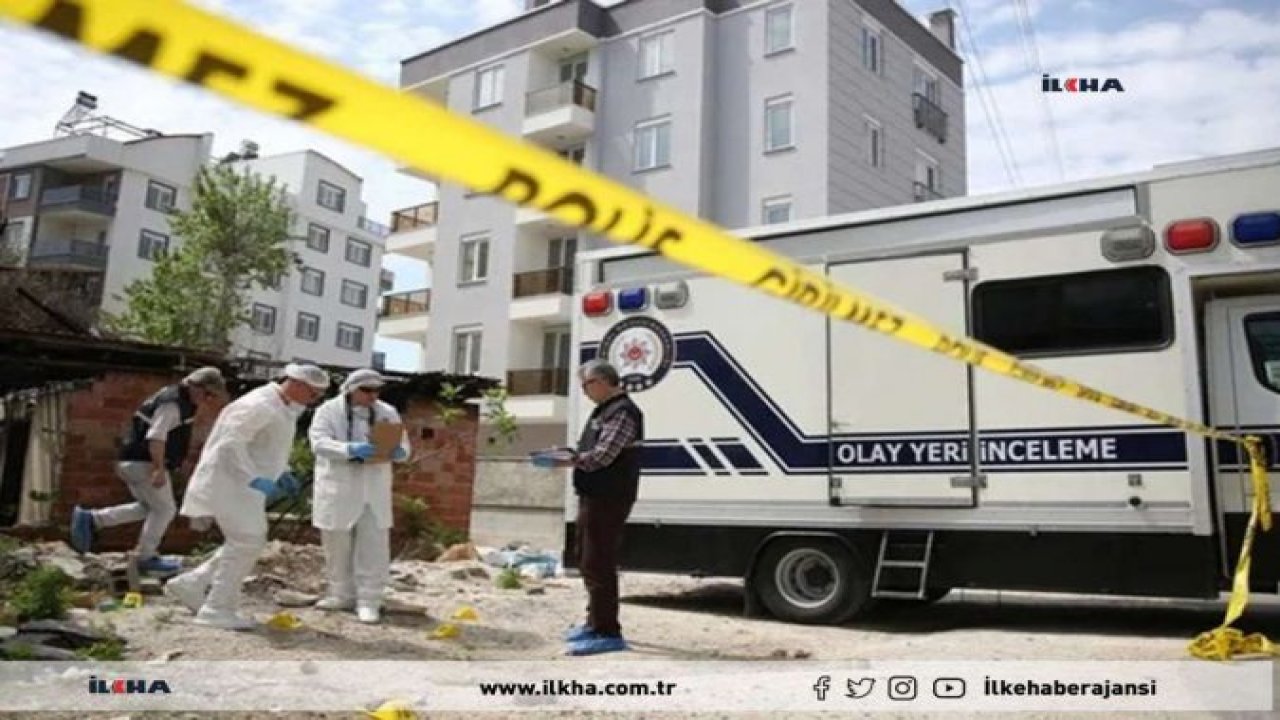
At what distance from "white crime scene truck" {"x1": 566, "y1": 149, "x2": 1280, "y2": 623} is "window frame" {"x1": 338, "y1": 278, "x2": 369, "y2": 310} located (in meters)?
47.1

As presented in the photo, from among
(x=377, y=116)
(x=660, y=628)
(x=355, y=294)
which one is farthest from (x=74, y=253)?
(x=377, y=116)

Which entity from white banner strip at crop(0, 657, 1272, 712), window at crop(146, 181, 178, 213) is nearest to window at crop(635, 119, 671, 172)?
white banner strip at crop(0, 657, 1272, 712)

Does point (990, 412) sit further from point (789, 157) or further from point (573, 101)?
point (573, 101)

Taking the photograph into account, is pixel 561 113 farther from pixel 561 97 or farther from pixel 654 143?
pixel 654 143

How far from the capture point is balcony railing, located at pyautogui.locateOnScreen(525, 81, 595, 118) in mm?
26328

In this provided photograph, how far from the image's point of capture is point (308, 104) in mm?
1485

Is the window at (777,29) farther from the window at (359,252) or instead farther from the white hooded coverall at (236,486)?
the window at (359,252)

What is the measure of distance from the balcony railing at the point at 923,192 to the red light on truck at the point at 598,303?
62.7ft

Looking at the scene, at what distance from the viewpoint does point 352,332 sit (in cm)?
5244

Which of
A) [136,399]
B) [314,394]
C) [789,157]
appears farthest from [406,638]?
[789,157]

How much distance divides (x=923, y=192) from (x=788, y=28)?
5945 mm

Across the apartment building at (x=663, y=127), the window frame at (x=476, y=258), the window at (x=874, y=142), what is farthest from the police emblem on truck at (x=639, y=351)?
the window frame at (x=476, y=258)

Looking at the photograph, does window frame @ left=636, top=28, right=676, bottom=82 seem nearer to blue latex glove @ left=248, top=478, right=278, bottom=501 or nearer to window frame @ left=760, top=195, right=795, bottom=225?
window frame @ left=760, top=195, right=795, bottom=225

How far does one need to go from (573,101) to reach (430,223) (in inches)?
260
